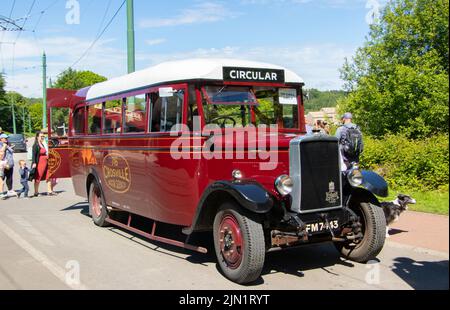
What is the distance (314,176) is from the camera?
211 inches

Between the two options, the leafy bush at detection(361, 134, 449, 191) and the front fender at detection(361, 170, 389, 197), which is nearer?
the front fender at detection(361, 170, 389, 197)

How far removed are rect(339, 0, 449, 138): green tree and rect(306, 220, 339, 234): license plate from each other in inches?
Result: 403

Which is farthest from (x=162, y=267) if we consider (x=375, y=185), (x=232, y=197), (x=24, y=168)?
(x=24, y=168)

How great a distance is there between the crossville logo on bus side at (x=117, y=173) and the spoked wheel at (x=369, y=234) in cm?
350

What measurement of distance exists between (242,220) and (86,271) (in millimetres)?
2095

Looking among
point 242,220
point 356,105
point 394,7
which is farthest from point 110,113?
point 394,7

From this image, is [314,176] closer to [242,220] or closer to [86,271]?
[242,220]

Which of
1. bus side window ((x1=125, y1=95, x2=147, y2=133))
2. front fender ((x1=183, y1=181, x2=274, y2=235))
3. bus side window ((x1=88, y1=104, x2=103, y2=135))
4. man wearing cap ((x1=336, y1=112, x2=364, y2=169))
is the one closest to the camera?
front fender ((x1=183, y1=181, x2=274, y2=235))

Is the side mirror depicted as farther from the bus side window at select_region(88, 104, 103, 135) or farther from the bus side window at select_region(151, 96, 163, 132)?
the bus side window at select_region(88, 104, 103, 135)

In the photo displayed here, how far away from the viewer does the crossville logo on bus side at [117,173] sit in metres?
7.33

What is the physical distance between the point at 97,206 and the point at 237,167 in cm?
431

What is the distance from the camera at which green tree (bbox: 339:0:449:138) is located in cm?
1504

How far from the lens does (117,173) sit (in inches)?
303

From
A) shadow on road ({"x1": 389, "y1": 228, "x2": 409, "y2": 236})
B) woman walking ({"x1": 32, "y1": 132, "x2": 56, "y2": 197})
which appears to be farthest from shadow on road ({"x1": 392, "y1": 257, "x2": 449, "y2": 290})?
woman walking ({"x1": 32, "y1": 132, "x2": 56, "y2": 197})
